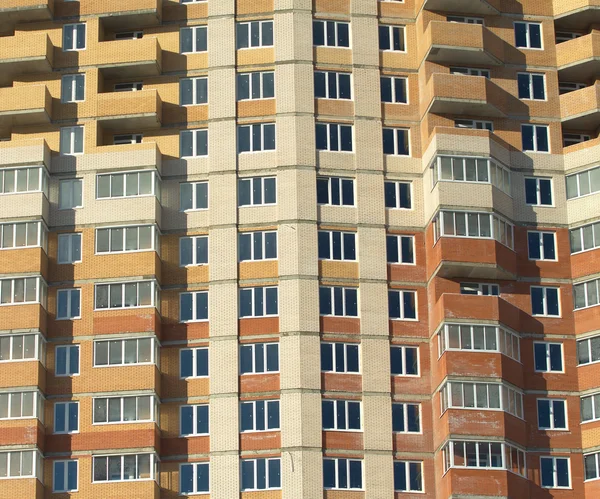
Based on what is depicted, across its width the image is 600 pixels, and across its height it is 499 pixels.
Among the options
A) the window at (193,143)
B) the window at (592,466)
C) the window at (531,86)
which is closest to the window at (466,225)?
the window at (531,86)

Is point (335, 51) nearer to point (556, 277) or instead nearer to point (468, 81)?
point (468, 81)

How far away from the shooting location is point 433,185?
351 ft

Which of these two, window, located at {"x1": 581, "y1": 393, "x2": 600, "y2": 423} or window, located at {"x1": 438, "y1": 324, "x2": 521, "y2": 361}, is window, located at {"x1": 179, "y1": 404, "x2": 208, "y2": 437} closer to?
window, located at {"x1": 438, "y1": 324, "x2": 521, "y2": 361}

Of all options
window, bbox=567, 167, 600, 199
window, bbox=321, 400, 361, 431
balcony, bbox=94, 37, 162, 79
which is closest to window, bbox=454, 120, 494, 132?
window, bbox=567, 167, 600, 199

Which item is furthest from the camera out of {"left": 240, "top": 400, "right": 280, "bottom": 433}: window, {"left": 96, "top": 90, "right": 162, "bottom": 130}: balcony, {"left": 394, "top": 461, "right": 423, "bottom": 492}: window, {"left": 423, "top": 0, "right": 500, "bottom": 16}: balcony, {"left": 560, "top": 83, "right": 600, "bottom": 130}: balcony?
{"left": 423, "top": 0, "right": 500, "bottom": 16}: balcony

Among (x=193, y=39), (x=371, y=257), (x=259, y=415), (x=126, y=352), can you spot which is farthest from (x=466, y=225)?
(x=193, y=39)

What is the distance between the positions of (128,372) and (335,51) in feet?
79.7

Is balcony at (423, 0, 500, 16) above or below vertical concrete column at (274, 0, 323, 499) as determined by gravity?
above

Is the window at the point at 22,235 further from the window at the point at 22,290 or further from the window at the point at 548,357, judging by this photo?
the window at the point at 548,357

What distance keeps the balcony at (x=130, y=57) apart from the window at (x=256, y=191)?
9799 millimetres

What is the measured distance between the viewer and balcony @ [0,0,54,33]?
11244 centimetres

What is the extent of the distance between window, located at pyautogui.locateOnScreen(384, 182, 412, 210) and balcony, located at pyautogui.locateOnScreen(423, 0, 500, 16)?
1200 cm

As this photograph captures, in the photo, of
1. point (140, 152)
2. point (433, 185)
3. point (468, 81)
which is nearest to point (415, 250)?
point (433, 185)

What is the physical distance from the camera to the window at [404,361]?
105m
